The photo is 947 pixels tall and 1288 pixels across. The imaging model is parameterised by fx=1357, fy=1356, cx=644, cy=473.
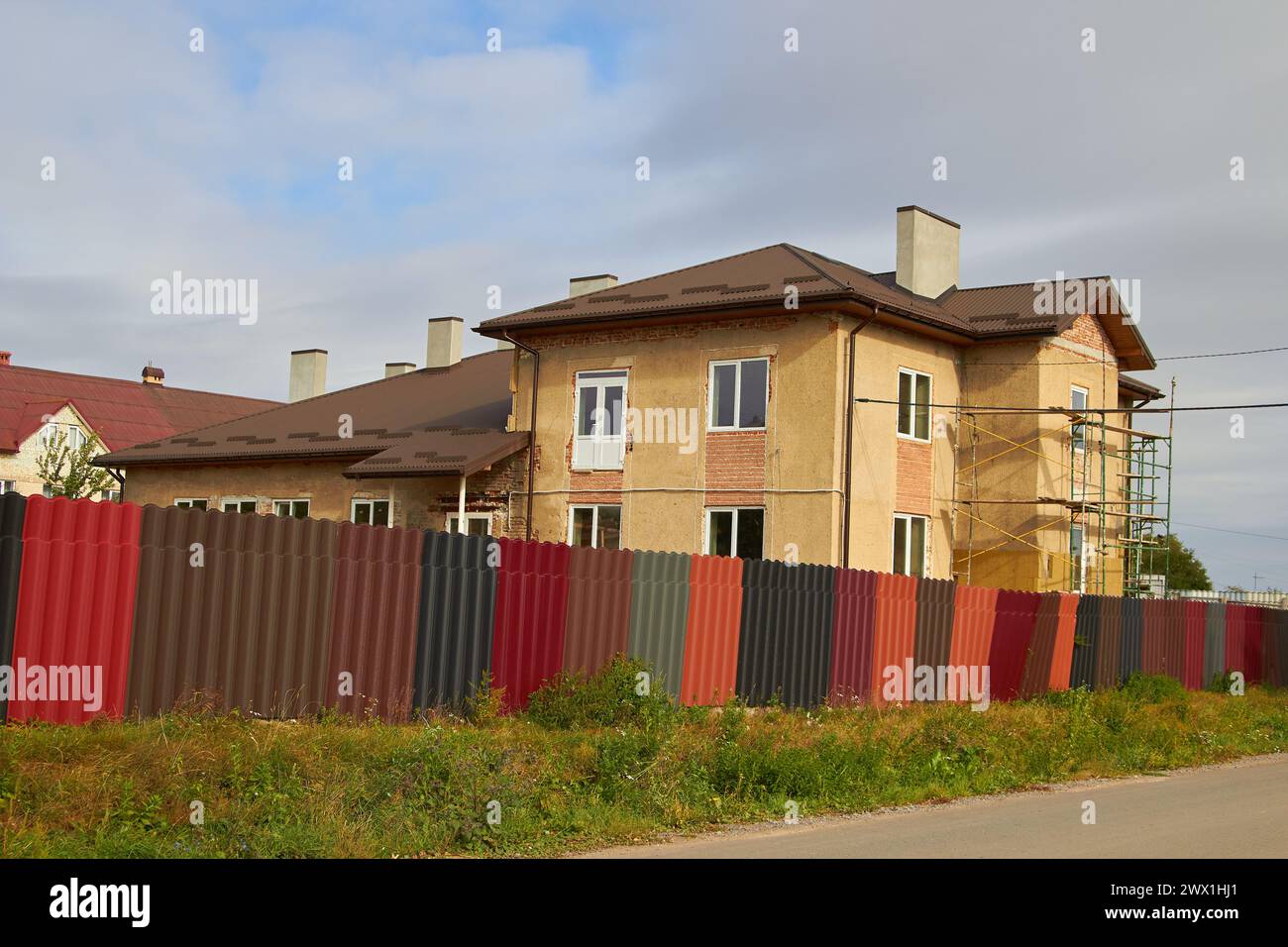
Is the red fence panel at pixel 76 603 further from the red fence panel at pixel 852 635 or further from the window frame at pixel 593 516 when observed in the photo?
the window frame at pixel 593 516

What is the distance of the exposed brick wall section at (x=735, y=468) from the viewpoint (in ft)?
80.2

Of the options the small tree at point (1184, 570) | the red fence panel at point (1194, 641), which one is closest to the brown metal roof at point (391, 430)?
the red fence panel at point (1194, 641)

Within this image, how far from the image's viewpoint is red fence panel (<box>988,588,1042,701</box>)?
20375 millimetres

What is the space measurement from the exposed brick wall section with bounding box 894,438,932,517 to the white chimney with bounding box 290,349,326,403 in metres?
20.6

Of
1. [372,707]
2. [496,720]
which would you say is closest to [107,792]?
[372,707]

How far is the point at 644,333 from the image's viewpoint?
25.9 m

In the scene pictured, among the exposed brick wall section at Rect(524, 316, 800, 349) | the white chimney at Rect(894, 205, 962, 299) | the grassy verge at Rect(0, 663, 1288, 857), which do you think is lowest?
the grassy verge at Rect(0, 663, 1288, 857)

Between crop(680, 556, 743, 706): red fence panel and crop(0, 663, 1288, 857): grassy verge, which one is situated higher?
crop(680, 556, 743, 706): red fence panel

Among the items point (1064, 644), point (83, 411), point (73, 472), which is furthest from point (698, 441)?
point (83, 411)

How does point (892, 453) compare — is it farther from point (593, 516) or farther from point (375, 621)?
point (375, 621)


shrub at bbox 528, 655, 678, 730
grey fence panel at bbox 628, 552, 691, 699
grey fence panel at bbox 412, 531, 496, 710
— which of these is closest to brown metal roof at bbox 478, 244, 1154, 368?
grey fence panel at bbox 628, 552, 691, 699

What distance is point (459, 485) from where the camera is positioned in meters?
26.7

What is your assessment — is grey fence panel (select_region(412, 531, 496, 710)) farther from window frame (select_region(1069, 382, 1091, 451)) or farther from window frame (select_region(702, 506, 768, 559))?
window frame (select_region(1069, 382, 1091, 451))
